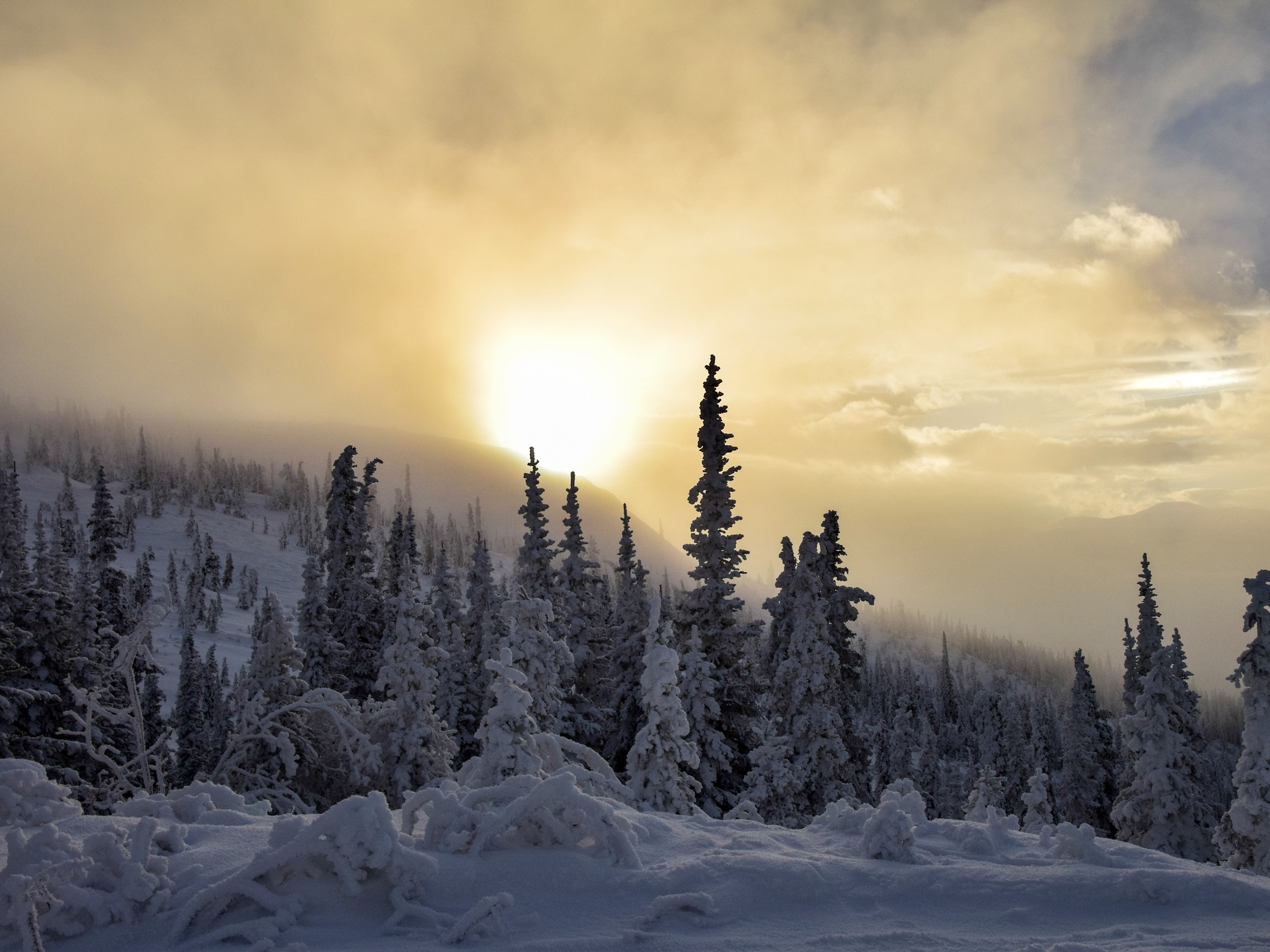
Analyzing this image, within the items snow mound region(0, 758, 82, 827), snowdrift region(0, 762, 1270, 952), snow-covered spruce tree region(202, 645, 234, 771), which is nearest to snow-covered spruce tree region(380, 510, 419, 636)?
snow-covered spruce tree region(202, 645, 234, 771)

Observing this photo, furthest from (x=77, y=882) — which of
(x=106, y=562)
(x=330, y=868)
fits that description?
(x=106, y=562)

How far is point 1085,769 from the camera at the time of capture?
42.4 meters

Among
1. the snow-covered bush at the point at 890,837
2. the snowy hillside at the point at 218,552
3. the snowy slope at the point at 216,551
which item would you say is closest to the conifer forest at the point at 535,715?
the snow-covered bush at the point at 890,837

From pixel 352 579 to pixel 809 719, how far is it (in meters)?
23.4

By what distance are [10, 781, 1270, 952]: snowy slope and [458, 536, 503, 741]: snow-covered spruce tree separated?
29379mm

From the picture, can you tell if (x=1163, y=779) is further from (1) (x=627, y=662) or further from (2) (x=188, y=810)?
(2) (x=188, y=810)

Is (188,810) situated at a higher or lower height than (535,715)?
higher

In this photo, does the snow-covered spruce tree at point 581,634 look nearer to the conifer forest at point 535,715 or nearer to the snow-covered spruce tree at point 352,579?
the conifer forest at point 535,715

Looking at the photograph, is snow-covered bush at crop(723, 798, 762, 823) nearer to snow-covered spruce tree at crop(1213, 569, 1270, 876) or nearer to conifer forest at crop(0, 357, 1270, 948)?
conifer forest at crop(0, 357, 1270, 948)

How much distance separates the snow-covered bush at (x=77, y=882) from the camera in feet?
13.7

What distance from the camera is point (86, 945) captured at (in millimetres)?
4277

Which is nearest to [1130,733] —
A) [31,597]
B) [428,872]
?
[428,872]

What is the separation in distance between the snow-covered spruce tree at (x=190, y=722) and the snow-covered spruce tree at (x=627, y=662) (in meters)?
26.5

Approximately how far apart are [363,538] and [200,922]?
3225cm
